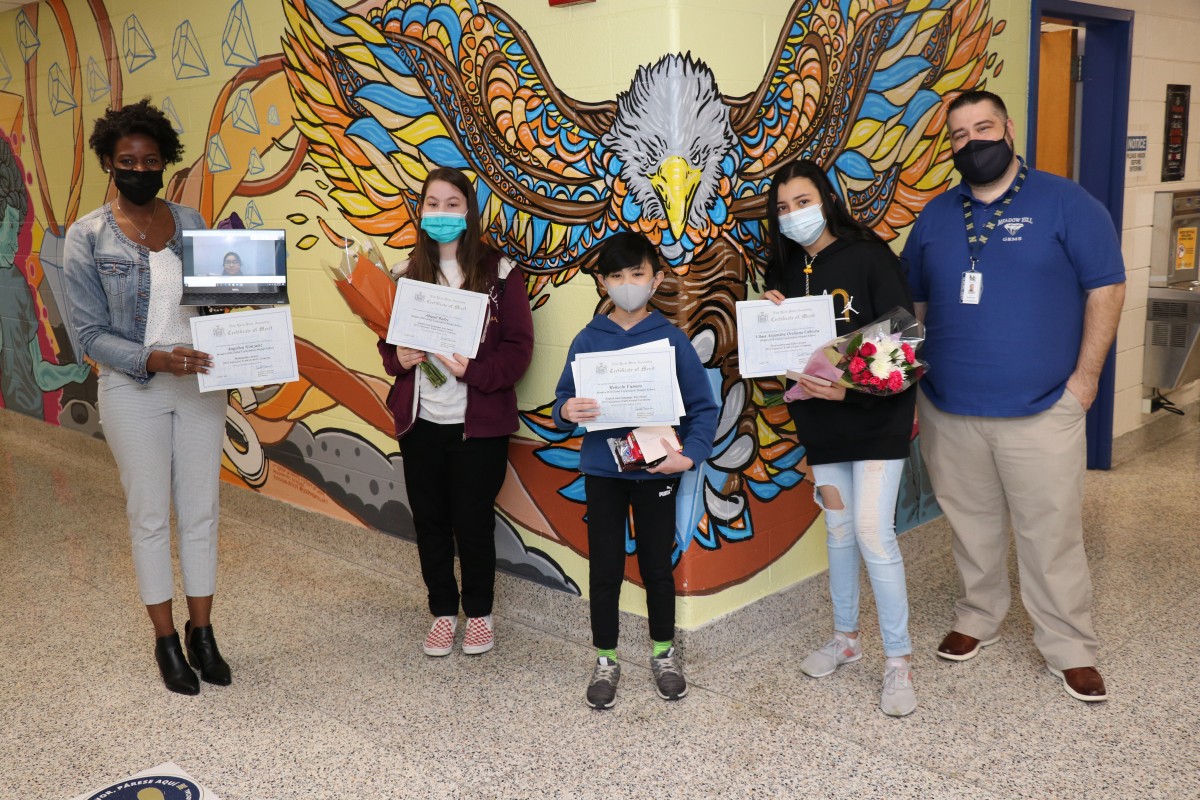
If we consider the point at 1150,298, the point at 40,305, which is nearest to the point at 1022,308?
→ the point at 1150,298

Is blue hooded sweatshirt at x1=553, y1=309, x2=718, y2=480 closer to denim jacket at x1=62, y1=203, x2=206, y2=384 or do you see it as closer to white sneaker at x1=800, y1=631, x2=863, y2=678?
white sneaker at x1=800, y1=631, x2=863, y2=678

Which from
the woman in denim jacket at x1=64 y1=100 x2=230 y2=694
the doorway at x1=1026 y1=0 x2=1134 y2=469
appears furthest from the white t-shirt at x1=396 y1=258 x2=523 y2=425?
the doorway at x1=1026 y1=0 x2=1134 y2=469

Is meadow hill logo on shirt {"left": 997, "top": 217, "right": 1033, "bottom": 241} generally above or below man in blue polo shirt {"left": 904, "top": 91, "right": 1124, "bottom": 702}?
above

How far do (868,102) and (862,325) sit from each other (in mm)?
1076

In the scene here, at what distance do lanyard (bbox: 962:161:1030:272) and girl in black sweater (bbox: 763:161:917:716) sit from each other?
0.27 metres

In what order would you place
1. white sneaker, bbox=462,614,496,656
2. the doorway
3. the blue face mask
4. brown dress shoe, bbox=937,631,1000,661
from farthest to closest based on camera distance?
the doorway, white sneaker, bbox=462,614,496,656, brown dress shoe, bbox=937,631,1000,661, the blue face mask

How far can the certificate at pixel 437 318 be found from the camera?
123 inches

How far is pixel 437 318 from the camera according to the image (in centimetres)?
314

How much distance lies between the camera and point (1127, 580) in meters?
3.87

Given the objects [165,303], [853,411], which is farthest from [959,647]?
[165,303]

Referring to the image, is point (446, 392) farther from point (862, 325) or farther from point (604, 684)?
point (862, 325)

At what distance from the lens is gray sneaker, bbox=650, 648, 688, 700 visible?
3.08 m

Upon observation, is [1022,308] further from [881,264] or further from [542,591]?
[542,591]

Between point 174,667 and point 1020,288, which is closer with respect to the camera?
point 1020,288
